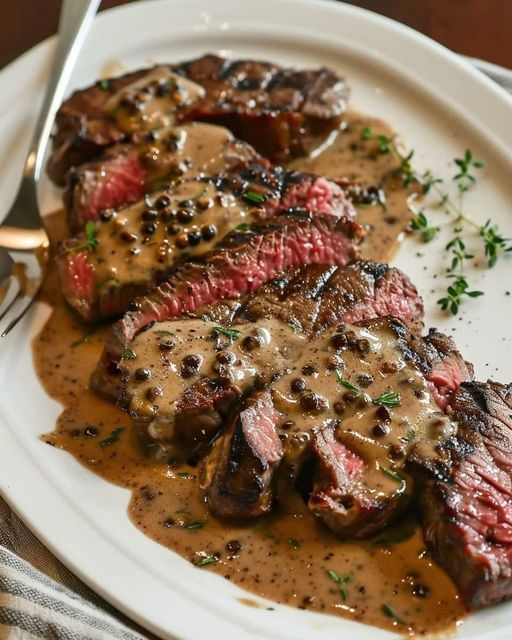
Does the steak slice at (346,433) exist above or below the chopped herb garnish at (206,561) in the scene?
above

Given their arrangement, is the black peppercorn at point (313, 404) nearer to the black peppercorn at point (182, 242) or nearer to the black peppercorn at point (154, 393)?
the black peppercorn at point (154, 393)

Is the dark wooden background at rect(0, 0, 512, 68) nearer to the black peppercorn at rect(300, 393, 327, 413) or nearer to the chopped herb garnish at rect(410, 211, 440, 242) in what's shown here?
the chopped herb garnish at rect(410, 211, 440, 242)

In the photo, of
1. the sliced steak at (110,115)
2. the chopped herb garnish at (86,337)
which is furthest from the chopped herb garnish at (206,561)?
the sliced steak at (110,115)

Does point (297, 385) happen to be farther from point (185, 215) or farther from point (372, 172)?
point (372, 172)

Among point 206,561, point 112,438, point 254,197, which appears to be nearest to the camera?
Answer: point 206,561

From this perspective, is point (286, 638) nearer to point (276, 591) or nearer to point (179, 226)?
point (276, 591)

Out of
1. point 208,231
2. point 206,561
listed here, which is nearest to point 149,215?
point 208,231

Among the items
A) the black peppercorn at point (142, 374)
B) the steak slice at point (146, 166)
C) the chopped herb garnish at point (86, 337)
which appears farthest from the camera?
the steak slice at point (146, 166)
